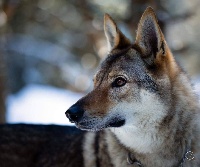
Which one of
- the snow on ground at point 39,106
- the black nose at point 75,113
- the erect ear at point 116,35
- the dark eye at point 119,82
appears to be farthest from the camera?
the snow on ground at point 39,106

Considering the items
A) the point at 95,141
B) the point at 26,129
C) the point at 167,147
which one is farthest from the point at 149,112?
the point at 26,129

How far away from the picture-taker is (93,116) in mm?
4793

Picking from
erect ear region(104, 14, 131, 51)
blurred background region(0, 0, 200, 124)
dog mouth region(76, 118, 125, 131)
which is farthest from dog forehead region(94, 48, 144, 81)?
blurred background region(0, 0, 200, 124)

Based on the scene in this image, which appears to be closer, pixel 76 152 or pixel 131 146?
pixel 131 146

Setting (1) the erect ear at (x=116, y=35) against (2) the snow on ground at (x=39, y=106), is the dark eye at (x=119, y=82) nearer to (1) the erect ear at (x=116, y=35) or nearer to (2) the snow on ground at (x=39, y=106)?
(1) the erect ear at (x=116, y=35)

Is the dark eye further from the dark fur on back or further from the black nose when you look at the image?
the dark fur on back

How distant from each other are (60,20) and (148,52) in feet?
46.5

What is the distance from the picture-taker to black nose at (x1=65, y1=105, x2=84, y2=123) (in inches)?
187

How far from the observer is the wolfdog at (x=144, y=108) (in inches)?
192

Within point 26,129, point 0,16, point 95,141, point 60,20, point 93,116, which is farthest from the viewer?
point 60,20

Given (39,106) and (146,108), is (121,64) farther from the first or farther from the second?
(39,106)

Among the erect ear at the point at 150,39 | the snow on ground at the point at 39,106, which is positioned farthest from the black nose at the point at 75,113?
the snow on ground at the point at 39,106

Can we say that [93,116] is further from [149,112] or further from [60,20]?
[60,20]

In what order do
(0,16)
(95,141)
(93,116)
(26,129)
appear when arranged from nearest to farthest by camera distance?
1. (93,116)
2. (95,141)
3. (26,129)
4. (0,16)
